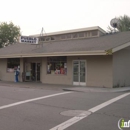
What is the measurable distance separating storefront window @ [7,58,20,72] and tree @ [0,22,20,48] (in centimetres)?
2102

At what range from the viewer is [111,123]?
6.75 metres

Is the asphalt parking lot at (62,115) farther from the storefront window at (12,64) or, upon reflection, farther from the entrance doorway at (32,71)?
the storefront window at (12,64)

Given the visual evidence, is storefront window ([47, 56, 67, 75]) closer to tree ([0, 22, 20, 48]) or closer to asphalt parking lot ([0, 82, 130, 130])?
asphalt parking lot ([0, 82, 130, 130])

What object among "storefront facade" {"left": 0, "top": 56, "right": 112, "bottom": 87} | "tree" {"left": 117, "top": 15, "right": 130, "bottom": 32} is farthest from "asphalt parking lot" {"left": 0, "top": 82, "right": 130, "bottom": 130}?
"tree" {"left": 117, "top": 15, "right": 130, "bottom": 32}

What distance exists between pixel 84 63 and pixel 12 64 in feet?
31.7

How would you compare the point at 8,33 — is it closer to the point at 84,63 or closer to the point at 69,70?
the point at 69,70

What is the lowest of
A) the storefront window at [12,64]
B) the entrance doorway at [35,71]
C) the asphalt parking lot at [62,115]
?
the asphalt parking lot at [62,115]

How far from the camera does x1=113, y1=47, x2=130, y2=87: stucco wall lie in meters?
16.6

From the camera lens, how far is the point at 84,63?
59.0 ft

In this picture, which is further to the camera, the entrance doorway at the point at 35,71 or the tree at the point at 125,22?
the tree at the point at 125,22

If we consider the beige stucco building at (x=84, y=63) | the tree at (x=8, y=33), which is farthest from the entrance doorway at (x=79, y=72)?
the tree at (x=8, y=33)

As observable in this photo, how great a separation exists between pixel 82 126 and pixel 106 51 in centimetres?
916

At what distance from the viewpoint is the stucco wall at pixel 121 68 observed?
16.6 m

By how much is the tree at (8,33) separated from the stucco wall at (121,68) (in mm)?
31601
